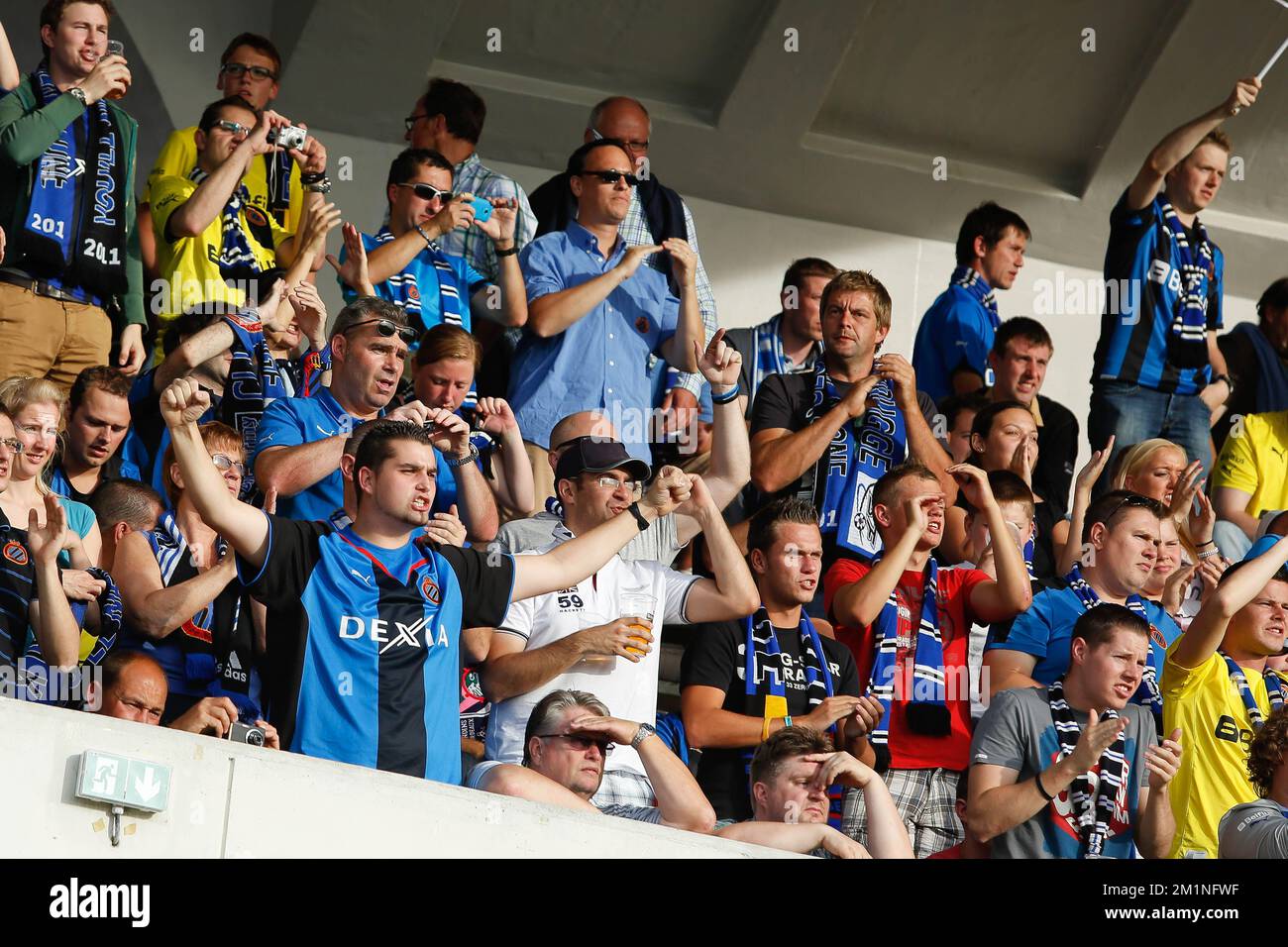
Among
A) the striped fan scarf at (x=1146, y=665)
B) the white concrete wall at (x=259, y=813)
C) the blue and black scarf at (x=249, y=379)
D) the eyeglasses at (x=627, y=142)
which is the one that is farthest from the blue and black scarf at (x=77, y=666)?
the eyeglasses at (x=627, y=142)

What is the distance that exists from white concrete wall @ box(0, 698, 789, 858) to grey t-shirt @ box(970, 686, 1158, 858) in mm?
1129

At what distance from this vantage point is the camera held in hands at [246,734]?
5000mm

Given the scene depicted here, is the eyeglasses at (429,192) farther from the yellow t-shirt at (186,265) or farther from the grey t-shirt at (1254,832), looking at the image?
the grey t-shirt at (1254,832)

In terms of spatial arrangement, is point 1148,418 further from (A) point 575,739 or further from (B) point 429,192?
(A) point 575,739

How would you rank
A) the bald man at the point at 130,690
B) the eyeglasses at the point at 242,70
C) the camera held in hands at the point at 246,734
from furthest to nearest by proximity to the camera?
the eyeglasses at the point at 242,70
the bald man at the point at 130,690
the camera held in hands at the point at 246,734

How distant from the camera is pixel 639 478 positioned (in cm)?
652

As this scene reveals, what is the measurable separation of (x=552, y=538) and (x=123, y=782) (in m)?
2.19

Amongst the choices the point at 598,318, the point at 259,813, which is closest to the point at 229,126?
the point at 598,318

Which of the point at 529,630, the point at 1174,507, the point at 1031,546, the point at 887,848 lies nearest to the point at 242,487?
the point at 529,630

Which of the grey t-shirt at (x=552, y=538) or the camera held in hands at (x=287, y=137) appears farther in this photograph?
the camera held in hands at (x=287, y=137)

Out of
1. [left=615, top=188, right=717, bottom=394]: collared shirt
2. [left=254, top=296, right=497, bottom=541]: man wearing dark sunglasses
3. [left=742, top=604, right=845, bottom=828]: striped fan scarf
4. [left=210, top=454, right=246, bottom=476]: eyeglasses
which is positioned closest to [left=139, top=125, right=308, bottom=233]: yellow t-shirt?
[left=615, top=188, right=717, bottom=394]: collared shirt

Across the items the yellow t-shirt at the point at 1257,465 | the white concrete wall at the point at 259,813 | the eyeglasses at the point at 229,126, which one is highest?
the eyeglasses at the point at 229,126

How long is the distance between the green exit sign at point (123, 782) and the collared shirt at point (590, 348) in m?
3.14

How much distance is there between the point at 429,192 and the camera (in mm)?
7898
